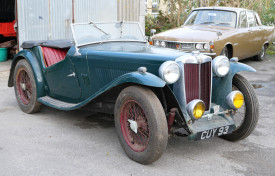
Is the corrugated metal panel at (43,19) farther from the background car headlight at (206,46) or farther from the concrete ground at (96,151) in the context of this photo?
the concrete ground at (96,151)

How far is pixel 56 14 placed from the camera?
9781 mm

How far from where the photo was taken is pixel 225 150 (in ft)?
13.7

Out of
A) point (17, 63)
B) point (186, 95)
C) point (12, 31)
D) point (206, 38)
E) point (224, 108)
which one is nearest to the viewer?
point (186, 95)

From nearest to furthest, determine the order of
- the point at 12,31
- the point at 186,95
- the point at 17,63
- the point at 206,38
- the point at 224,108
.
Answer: the point at 186,95, the point at 224,108, the point at 17,63, the point at 206,38, the point at 12,31

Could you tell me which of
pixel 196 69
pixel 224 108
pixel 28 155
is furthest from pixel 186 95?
pixel 28 155

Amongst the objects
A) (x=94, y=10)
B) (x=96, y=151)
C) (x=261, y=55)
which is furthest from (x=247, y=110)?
(x=261, y=55)

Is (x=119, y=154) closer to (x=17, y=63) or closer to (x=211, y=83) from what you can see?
(x=211, y=83)

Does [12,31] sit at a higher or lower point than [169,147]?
higher

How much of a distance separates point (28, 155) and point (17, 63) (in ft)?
7.55

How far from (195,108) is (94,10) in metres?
7.60

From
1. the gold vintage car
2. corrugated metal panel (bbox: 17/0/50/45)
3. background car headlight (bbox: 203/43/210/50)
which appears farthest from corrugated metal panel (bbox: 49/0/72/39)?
background car headlight (bbox: 203/43/210/50)

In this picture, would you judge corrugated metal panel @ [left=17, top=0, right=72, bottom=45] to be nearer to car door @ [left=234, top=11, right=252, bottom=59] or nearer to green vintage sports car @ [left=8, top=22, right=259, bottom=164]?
green vintage sports car @ [left=8, top=22, right=259, bottom=164]

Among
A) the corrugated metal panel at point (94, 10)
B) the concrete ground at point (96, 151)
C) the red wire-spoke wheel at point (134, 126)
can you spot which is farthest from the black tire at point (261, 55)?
the red wire-spoke wheel at point (134, 126)

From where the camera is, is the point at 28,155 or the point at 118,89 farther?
the point at 118,89
